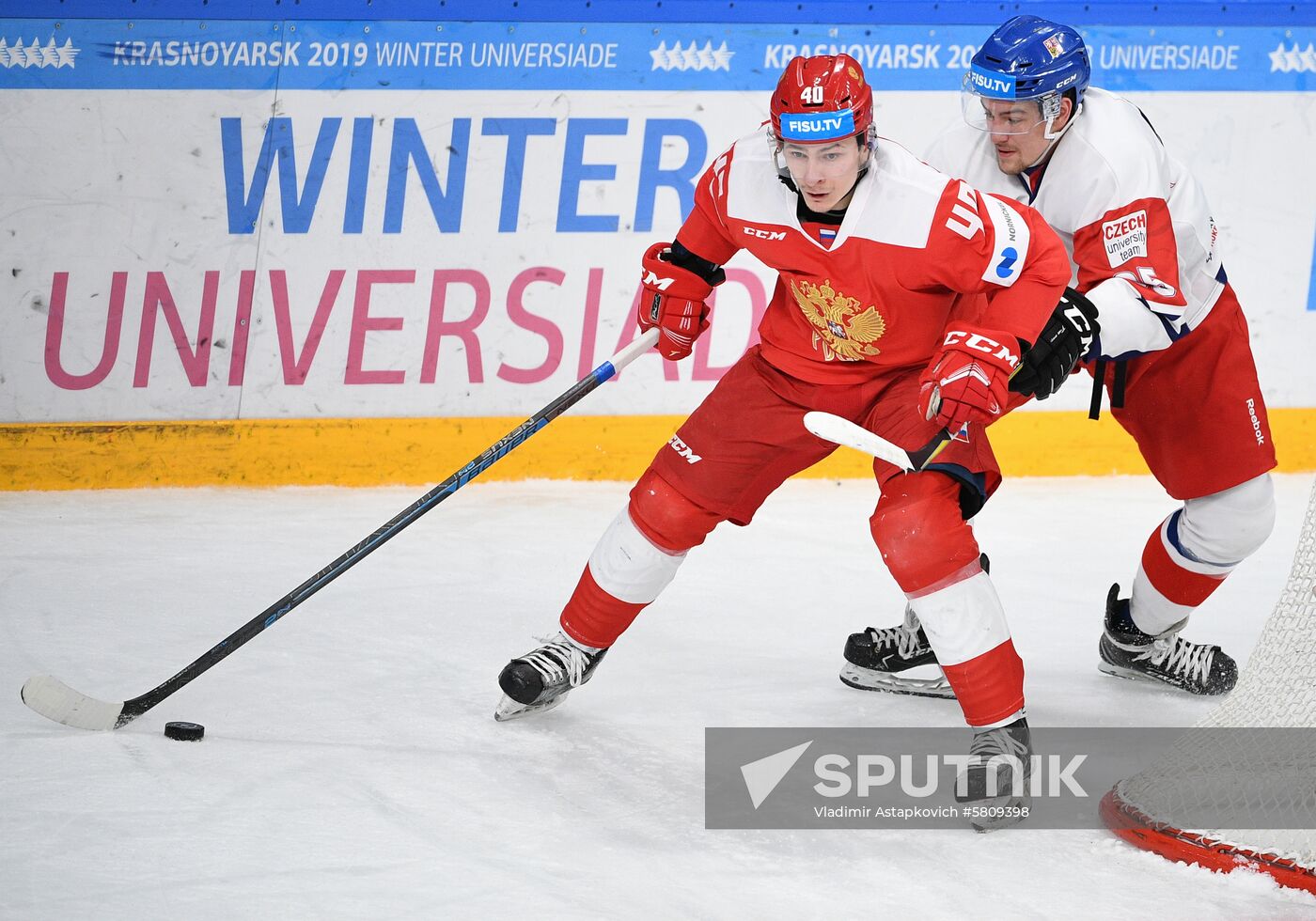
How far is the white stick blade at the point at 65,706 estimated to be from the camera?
240cm

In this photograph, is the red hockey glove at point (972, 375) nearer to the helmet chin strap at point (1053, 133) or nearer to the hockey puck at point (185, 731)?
the helmet chin strap at point (1053, 133)

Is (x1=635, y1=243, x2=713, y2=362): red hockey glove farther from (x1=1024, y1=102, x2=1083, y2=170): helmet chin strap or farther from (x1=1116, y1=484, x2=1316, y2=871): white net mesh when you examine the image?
(x1=1116, y1=484, x2=1316, y2=871): white net mesh

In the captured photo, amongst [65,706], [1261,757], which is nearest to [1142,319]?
[1261,757]

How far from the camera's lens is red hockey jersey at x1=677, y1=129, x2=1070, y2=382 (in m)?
2.24

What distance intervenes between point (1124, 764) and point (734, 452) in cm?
86

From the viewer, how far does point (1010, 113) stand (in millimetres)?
2672

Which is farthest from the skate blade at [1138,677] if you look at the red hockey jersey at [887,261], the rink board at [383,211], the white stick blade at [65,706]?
the white stick blade at [65,706]

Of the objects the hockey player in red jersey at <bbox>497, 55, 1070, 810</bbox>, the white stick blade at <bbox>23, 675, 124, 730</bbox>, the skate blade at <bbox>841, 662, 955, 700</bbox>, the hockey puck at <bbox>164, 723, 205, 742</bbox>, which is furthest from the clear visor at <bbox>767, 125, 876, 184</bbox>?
the white stick blade at <bbox>23, 675, 124, 730</bbox>

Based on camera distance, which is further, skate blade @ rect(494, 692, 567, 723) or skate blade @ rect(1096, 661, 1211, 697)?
skate blade @ rect(1096, 661, 1211, 697)

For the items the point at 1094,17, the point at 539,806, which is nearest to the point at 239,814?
the point at 539,806

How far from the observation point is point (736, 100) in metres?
4.45

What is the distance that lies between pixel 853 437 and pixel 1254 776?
2.64ft

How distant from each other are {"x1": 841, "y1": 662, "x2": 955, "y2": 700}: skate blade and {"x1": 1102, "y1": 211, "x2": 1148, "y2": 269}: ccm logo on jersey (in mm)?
886

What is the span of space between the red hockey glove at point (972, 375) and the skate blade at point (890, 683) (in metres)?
0.84
